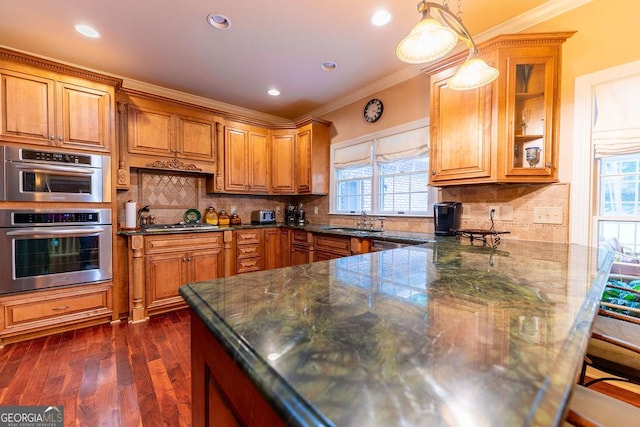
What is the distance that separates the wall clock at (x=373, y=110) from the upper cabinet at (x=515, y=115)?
1.16m

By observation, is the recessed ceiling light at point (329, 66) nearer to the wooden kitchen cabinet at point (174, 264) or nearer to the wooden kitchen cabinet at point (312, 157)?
the wooden kitchen cabinet at point (312, 157)

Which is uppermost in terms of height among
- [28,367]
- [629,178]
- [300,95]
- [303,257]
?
[300,95]

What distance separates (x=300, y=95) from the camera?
3.74 meters

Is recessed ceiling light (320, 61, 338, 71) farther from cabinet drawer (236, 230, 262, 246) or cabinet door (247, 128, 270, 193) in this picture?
cabinet drawer (236, 230, 262, 246)

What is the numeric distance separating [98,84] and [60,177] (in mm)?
964

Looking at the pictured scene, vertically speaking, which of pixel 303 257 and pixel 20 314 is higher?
pixel 303 257

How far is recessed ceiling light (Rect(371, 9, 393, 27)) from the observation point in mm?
2134

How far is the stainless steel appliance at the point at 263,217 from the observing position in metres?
4.12

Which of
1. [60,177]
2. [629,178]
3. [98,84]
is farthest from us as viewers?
[98,84]

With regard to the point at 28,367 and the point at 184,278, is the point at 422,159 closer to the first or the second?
the point at 184,278

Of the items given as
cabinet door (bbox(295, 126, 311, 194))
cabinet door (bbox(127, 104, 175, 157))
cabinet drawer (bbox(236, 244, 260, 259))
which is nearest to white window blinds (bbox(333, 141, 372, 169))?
cabinet door (bbox(295, 126, 311, 194))

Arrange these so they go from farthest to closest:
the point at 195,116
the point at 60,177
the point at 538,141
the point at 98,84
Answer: the point at 195,116 → the point at 98,84 → the point at 60,177 → the point at 538,141

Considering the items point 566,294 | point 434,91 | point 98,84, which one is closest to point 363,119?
point 434,91

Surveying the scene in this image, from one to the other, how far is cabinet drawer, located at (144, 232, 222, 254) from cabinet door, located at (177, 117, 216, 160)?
1.02m
